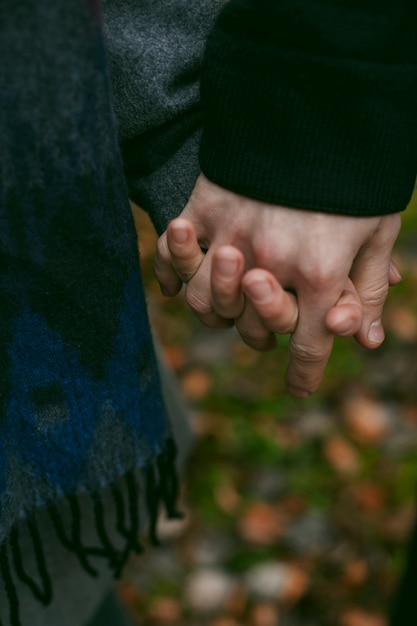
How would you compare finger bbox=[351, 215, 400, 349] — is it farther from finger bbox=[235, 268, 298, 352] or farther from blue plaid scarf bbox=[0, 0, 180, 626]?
blue plaid scarf bbox=[0, 0, 180, 626]

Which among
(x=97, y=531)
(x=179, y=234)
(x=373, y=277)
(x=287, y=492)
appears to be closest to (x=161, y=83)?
(x=179, y=234)

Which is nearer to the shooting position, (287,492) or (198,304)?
(198,304)

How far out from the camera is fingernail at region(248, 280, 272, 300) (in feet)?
2.34

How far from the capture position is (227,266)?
0.72 m

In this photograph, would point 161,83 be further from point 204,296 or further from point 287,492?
Result: point 287,492

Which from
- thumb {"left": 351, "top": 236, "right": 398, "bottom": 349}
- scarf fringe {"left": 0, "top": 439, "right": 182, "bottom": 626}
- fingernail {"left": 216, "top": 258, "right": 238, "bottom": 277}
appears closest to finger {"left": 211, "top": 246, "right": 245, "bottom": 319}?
fingernail {"left": 216, "top": 258, "right": 238, "bottom": 277}

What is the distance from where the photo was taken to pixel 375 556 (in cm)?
175

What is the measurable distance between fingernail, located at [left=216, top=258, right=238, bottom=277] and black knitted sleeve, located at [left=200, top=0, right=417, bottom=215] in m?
0.06

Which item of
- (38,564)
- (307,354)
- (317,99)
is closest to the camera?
(317,99)

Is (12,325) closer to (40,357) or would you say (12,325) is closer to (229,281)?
(40,357)

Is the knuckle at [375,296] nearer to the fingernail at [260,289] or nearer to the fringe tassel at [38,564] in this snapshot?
the fingernail at [260,289]

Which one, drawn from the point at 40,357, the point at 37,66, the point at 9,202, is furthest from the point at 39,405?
the point at 37,66

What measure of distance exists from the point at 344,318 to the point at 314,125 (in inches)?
7.0

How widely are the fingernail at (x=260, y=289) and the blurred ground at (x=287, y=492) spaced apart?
1.19 metres
